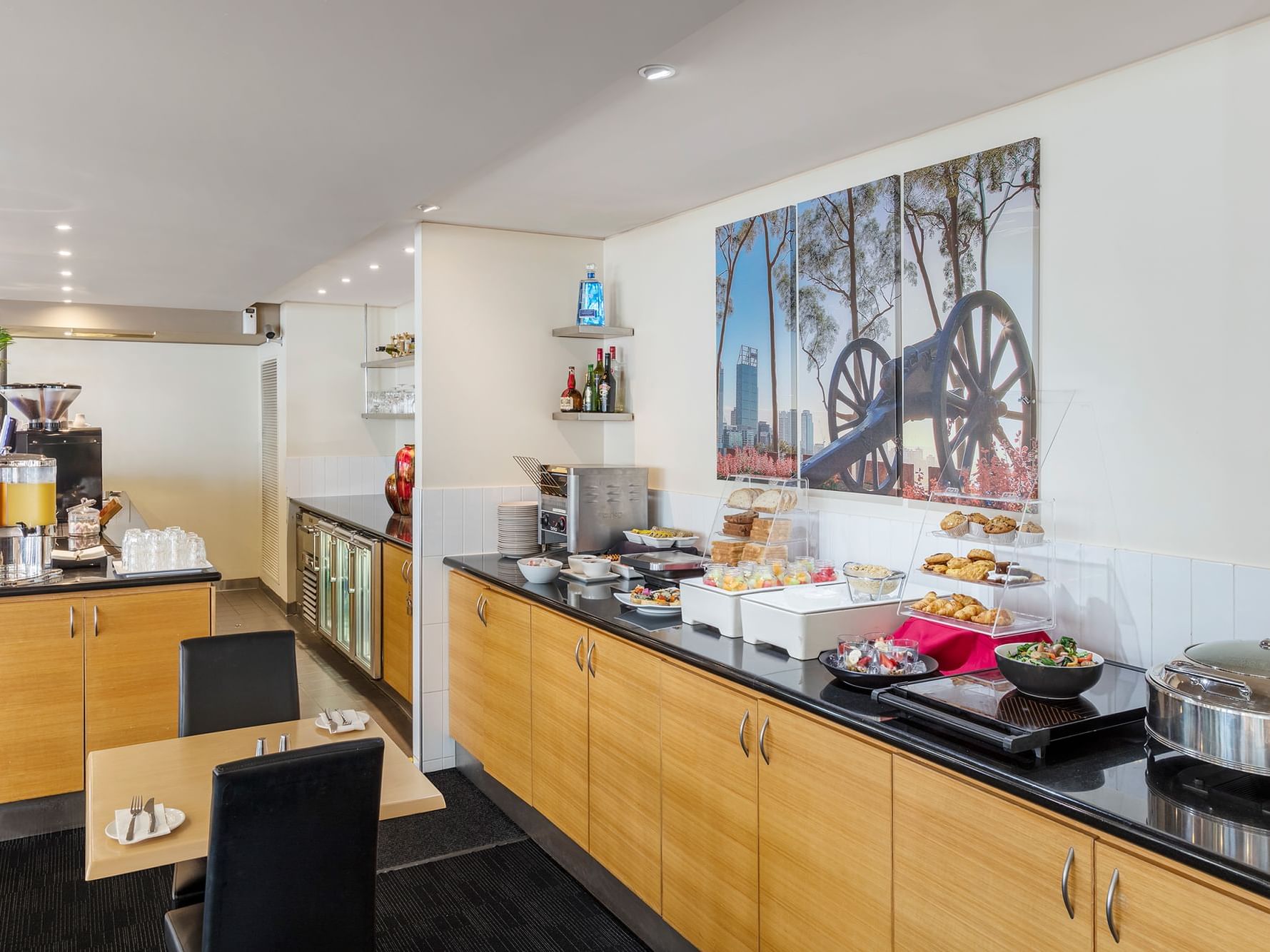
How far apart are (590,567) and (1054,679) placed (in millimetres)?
1964

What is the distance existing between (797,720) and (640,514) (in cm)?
206

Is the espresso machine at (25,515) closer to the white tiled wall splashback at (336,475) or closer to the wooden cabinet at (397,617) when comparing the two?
the wooden cabinet at (397,617)

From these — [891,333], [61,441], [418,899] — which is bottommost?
[418,899]

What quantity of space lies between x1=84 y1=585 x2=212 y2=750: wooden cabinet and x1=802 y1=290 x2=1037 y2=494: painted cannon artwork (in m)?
2.60

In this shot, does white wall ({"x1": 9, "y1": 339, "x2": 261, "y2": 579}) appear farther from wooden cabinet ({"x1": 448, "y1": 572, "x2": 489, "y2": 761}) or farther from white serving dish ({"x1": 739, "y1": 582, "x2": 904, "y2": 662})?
white serving dish ({"x1": 739, "y1": 582, "x2": 904, "y2": 662})

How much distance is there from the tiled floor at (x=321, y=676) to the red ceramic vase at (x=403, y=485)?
1.03 m

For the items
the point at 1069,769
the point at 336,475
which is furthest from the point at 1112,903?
the point at 336,475

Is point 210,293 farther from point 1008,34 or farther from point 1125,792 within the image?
point 1125,792

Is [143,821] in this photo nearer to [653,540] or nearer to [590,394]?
[653,540]

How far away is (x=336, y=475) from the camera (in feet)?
24.9

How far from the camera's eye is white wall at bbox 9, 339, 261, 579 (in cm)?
789

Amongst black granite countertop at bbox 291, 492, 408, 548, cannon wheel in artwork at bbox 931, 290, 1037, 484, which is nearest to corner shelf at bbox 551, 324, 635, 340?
black granite countertop at bbox 291, 492, 408, 548

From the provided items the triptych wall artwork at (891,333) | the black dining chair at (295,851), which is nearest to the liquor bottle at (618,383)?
the triptych wall artwork at (891,333)

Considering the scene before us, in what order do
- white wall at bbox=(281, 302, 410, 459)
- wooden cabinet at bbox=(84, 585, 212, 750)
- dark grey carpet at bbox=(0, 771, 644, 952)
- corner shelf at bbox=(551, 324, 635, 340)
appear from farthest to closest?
white wall at bbox=(281, 302, 410, 459), corner shelf at bbox=(551, 324, 635, 340), wooden cabinet at bbox=(84, 585, 212, 750), dark grey carpet at bbox=(0, 771, 644, 952)
